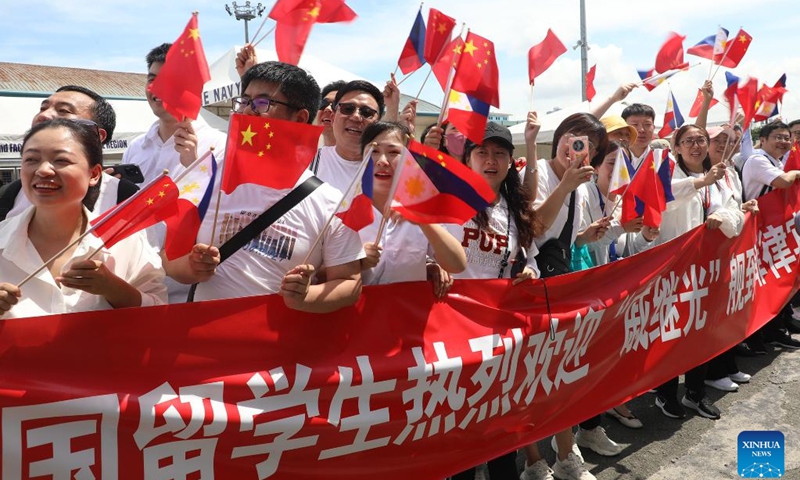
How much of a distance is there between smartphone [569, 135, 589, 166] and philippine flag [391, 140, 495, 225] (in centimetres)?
126

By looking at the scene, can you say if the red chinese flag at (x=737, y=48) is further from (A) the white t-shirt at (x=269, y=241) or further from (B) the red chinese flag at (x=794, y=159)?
(A) the white t-shirt at (x=269, y=241)

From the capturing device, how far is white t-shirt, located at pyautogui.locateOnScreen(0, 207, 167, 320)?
191 centimetres

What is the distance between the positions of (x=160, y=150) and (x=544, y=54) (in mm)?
2518

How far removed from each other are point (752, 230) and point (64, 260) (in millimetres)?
4719

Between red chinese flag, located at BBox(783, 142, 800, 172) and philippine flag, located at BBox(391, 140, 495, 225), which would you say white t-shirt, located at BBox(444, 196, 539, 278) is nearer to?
philippine flag, located at BBox(391, 140, 495, 225)

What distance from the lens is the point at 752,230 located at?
4914 millimetres

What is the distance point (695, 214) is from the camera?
14.5ft

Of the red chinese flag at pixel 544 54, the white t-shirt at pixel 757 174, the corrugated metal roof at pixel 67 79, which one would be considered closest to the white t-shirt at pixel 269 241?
the red chinese flag at pixel 544 54

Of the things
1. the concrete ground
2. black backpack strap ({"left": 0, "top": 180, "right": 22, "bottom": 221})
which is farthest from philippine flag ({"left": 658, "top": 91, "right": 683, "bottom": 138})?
black backpack strap ({"left": 0, "top": 180, "right": 22, "bottom": 221})

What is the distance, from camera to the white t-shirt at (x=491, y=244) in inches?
116

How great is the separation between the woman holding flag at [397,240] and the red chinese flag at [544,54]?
1962mm

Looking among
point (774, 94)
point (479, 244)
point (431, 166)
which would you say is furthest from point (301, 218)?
point (774, 94)

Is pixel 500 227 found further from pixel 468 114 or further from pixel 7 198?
pixel 7 198

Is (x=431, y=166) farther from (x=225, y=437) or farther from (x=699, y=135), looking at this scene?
(x=699, y=135)
